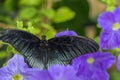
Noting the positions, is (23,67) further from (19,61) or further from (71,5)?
(71,5)

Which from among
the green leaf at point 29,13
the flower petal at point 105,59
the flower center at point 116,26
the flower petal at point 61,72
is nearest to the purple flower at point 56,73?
the flower petal at point 61,72

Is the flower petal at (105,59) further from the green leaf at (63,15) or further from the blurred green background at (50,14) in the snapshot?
the green leaf at (63,15)

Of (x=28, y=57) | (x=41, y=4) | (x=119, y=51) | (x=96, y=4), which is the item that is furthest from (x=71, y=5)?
(x=28, y=57)

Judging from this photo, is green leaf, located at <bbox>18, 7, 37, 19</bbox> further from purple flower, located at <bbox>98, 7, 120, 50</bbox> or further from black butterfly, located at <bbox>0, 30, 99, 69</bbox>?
black butterfly, located at <bbox>0, 30, 99, 69</bbox>

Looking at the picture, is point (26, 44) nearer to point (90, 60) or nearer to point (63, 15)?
point (90, 60)

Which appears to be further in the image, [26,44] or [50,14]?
[50,14]

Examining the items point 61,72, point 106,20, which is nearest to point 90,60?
point 106,20
